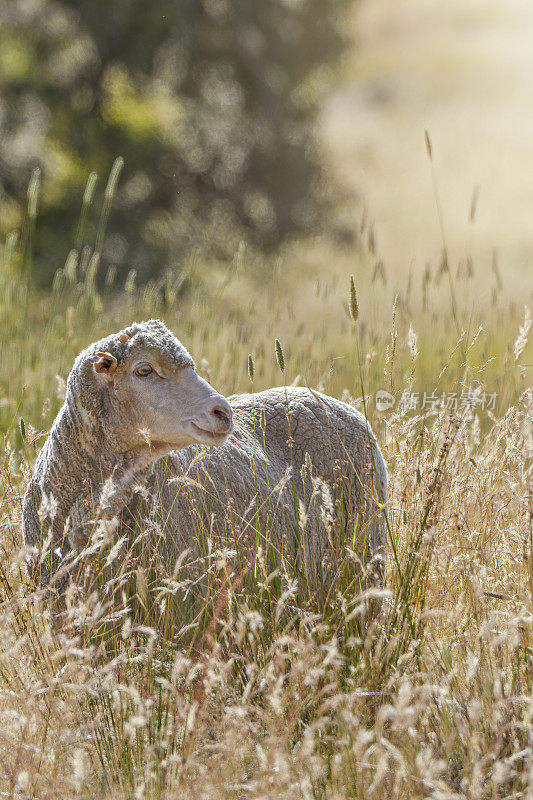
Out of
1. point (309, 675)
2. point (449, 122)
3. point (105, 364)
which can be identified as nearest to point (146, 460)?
point (105, 364)

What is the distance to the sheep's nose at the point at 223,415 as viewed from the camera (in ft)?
9.08

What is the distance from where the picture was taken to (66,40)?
13.5 metres

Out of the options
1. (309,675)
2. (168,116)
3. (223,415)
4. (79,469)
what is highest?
(168,116)

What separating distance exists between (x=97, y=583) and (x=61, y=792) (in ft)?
3.04

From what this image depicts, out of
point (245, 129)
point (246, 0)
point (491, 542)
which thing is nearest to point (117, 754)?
point (491, 542)

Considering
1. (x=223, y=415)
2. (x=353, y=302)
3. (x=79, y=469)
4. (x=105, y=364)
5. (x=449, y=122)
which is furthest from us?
(x=449, y=122)

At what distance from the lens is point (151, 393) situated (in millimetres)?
2891

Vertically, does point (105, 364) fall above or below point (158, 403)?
above

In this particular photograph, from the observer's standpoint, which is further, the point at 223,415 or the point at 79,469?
the point at 79,469

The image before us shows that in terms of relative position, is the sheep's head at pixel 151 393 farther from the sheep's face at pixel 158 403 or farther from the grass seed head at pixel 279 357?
the grass seed head at pixel 279 357

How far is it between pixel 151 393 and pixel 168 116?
37.9 feet

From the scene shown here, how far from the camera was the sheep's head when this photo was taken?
2800 millimetres

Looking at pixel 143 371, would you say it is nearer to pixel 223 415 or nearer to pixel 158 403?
pixel 158 403

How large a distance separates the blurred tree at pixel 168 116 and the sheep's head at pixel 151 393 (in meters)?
10.5
